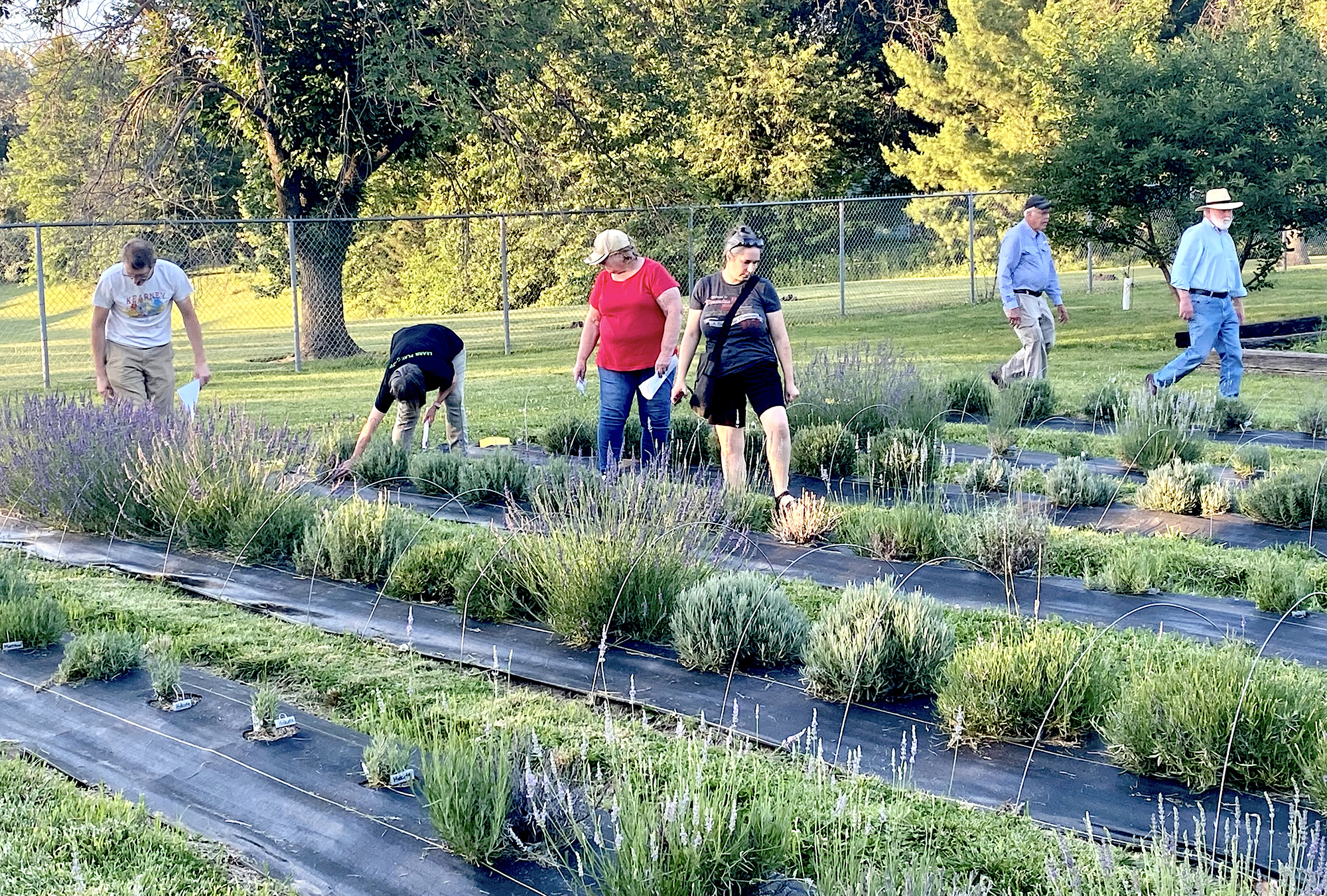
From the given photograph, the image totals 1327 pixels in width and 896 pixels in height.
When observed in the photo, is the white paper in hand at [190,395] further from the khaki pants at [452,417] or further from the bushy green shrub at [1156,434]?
the bushy green shrub at [1156,434]

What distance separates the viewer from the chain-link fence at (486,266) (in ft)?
65.4

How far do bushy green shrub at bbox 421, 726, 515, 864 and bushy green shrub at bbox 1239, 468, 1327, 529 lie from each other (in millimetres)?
4864

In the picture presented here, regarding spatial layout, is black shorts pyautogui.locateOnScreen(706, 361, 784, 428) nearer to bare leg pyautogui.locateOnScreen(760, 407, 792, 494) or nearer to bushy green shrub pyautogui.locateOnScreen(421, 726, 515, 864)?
bare leg pyautogui.locateOnScreen(760, 407, 792, 494)

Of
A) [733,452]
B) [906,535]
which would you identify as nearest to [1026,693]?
[906,535]

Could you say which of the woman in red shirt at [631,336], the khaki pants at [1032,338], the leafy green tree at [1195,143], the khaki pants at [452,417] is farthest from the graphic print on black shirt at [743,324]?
the leafy green tree at [1195,143]

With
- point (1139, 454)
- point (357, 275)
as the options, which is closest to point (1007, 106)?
point (357, 275)

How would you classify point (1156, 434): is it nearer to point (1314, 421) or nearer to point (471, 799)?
point (1314, 421)

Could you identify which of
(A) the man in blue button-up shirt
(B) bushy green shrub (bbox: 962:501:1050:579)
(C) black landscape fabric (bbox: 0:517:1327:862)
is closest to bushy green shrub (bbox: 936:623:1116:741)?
(C) black landscape fabric (bbox: 0:517:1327:862)

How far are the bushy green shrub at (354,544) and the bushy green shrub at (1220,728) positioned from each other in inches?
134

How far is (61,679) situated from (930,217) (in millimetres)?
27426

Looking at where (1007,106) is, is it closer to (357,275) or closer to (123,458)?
(357,275)

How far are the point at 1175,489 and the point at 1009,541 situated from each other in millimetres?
1707

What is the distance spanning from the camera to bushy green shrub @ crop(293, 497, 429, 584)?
6.20m

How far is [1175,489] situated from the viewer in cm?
721
